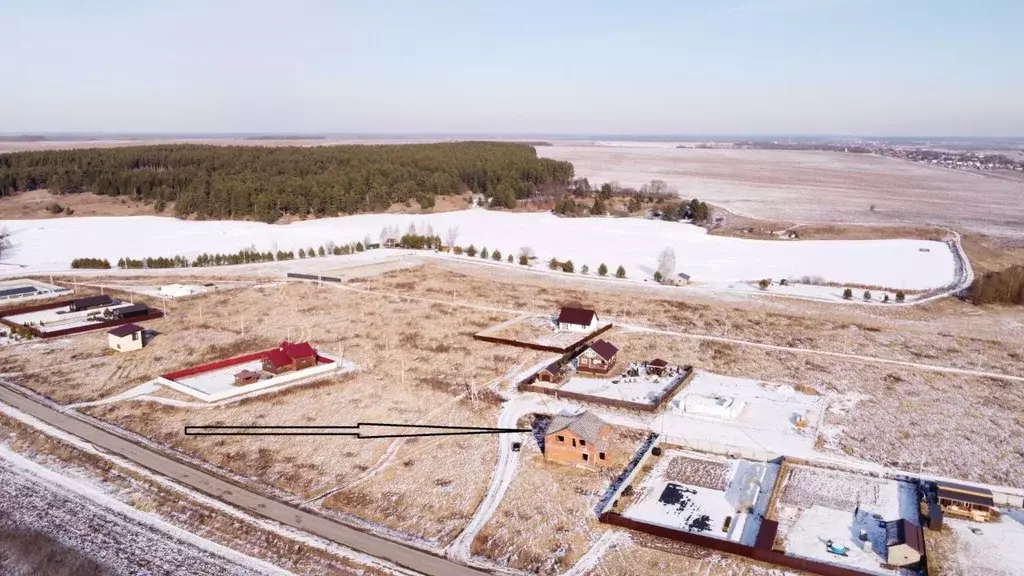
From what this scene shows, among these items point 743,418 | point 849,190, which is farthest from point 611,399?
point 849,190

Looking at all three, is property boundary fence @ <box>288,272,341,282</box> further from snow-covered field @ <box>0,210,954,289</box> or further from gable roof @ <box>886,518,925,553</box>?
gable roof @ <box>886,518,925,553</box>

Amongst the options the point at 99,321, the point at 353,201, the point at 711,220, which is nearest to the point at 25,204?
the point at 353,201

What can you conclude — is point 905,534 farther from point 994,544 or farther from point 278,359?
point 278,359

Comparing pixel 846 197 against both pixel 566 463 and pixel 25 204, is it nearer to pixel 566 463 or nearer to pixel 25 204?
pixel 566 463

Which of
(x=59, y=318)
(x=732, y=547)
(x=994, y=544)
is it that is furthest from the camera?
(x=59, y=318)

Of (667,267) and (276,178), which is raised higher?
(276,178)

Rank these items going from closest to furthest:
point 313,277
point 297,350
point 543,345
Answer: point 297,350 → point 543,345 → point 313,277

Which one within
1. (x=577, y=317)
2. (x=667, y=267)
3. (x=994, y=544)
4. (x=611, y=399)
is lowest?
(x=994, y=544)

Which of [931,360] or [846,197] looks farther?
[846,197]
